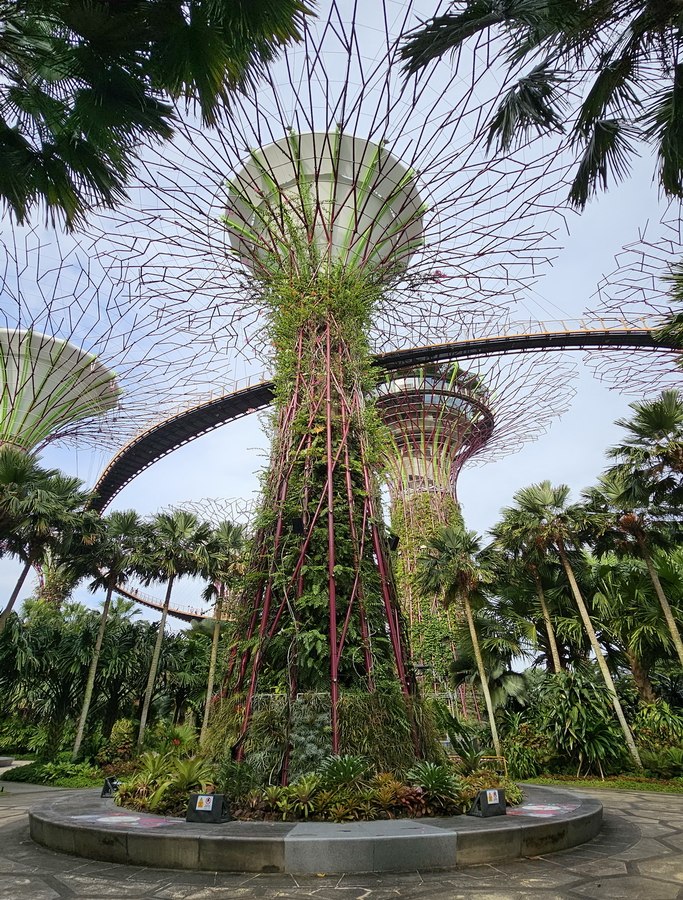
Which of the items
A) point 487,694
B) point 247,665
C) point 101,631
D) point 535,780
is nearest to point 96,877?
point 247,665

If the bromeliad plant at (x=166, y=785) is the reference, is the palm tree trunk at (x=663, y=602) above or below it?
above

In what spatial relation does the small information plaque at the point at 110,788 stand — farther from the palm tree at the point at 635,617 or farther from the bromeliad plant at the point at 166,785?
the palm tree at the point at 635,617

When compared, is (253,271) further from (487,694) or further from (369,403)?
(487,694)

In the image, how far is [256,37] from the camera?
4.86 m

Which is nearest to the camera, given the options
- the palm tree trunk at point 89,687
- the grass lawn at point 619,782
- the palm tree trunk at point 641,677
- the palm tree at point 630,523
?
the grass lawn at point 619,782

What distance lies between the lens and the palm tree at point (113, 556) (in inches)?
766

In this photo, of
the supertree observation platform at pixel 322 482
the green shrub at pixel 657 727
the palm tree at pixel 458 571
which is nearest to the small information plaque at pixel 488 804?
the supertree observation platform at pixel 322 482

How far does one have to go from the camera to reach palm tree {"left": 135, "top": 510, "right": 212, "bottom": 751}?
2048cm

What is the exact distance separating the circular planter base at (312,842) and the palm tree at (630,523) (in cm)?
1004

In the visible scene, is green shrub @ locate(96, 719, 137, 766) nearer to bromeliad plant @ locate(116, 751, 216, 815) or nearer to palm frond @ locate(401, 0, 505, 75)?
bromeliad plant @ locate(116, 751, 216, 815)

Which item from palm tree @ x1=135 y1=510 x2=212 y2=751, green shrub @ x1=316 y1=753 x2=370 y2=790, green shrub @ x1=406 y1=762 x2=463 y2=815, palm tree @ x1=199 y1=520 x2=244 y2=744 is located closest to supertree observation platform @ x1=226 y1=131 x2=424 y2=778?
green shrub @ x1=316 y1=753 x2=370 y2=790

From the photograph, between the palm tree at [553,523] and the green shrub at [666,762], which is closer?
the green shrub at [666,762]

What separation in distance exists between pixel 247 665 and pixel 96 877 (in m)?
3.51

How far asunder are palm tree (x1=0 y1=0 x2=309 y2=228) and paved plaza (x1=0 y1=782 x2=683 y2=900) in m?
6.54
